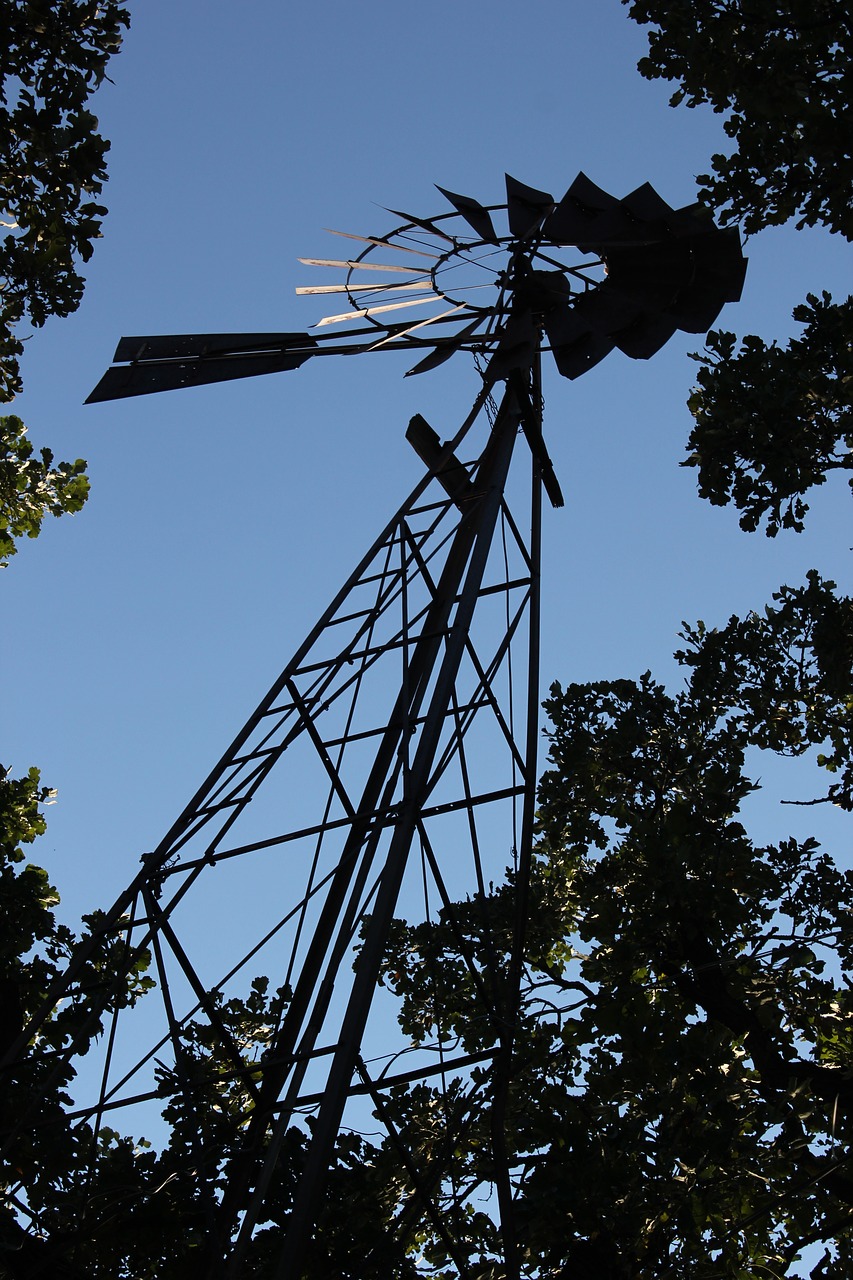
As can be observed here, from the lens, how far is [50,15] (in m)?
7.66

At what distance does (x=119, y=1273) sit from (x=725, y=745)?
17.6 feet

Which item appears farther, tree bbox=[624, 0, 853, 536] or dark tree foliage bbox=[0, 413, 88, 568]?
dark tree foliage bbox=[0, 413, 88, 568]

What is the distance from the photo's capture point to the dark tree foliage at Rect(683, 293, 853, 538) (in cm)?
744

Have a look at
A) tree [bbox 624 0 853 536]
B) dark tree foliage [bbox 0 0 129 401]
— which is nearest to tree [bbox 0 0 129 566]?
dark tree foliage [bbox 0 0 129 401]

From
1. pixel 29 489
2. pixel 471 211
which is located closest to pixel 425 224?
pixel 471 211

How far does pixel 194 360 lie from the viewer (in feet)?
21.1

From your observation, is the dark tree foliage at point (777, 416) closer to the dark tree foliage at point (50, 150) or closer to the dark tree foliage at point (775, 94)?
the dark tree foliage at point (775, 94)

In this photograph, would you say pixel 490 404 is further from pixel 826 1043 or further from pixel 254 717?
pixel 826 1043

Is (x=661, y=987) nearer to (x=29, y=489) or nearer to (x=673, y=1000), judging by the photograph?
(x=673, y=1000)

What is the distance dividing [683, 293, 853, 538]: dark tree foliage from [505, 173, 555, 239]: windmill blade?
1.45 meters

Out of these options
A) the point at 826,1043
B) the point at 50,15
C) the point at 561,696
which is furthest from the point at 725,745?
the point at 50,15

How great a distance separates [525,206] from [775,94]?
1583 millimetres

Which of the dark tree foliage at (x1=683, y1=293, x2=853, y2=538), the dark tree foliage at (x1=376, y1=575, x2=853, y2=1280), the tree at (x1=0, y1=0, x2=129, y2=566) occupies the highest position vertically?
the tree at (x1=0, y1=0, x2=129, y2=566)

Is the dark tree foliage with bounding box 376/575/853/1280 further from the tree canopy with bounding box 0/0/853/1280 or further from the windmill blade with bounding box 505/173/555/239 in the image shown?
the windmill blade with bounding box 505/173/555/239
